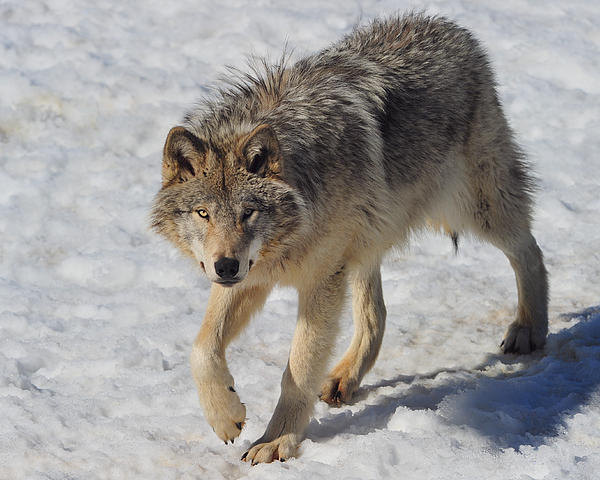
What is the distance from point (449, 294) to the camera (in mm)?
6562

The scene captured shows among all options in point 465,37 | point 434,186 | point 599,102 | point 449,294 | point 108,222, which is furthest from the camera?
point 599,102

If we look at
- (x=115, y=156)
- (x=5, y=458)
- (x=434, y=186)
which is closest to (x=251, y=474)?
(x=5, y=458)

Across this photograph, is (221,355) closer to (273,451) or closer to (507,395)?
(273,451)

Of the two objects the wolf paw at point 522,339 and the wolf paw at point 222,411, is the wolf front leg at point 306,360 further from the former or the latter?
the wolf paw at point 522,339

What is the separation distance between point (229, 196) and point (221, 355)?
3.03ft

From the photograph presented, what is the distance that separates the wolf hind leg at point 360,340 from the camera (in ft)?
17.0

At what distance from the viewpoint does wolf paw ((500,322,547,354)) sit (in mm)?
5738

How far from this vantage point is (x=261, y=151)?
4211 mm

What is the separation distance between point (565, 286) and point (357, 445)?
9.87 ft

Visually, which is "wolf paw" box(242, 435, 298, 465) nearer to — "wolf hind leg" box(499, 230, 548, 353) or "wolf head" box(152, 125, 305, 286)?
"wolf head" box(152, 125, 305, 286)

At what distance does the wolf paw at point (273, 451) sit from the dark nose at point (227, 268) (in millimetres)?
1010

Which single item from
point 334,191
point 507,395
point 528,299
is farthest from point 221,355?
point 528,299

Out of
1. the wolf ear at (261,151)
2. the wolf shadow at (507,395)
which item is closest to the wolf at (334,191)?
the wolf ear at (261,151)

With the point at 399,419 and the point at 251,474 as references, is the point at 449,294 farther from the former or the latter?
the point at 251,474
